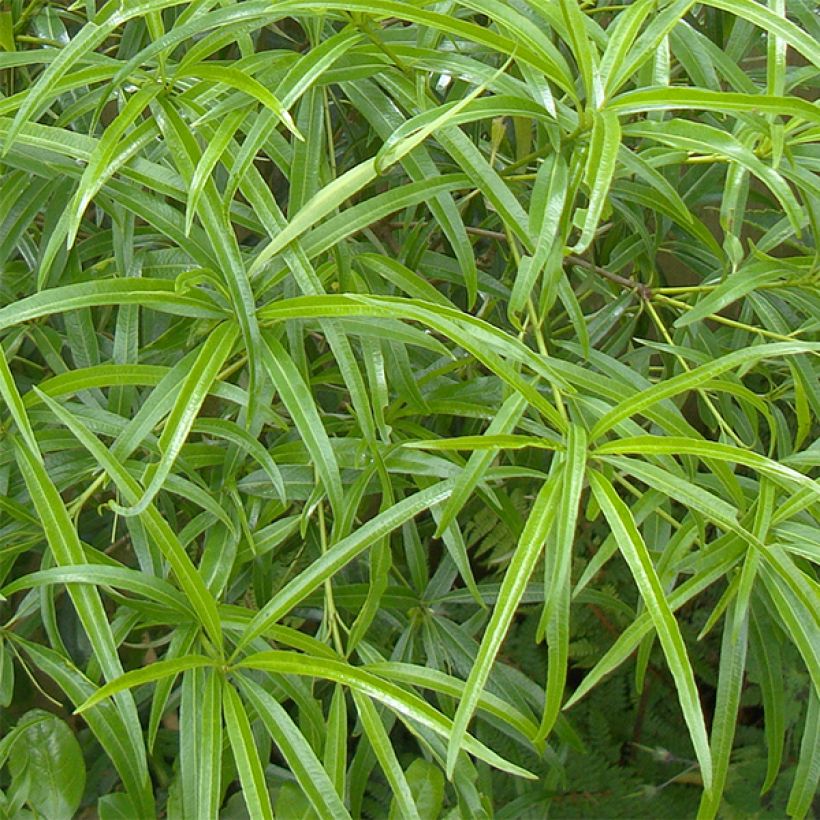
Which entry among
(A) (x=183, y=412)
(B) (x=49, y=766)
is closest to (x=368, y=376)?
(A) (x=183, y=412)

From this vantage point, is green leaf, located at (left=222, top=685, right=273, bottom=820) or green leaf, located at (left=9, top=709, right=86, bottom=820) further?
green leaf, located at (left=9, top=709, right=86, bottom=820)

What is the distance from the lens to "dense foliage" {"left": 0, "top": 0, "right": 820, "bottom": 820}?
54cm

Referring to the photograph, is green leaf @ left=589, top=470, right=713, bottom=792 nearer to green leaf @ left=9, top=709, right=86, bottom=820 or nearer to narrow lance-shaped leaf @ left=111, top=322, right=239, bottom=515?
narrow lance-shaped leaf @ left=111, top=322, right=239, bottom=515

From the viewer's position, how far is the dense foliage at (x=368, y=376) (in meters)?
0.54

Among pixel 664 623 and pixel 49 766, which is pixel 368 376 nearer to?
pixel 664 623

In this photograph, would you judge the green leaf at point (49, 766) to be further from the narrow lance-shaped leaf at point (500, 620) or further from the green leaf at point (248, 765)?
the narrow lance-shaped leaf at point (500, 620)

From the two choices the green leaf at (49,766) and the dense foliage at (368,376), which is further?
the green leaf at (49,766)

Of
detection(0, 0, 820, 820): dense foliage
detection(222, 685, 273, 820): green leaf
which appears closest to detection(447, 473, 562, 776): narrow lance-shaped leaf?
detection(0, 0, 820, 820): dense foliage

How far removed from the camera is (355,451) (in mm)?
696

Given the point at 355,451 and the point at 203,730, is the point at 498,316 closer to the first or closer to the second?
the point at 355,451

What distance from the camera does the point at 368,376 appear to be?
66 cm

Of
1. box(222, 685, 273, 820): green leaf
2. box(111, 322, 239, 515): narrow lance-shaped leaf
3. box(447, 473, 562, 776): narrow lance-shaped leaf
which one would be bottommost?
box(222, 685, 273, 820): green leaf

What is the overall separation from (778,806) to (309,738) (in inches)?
32.6

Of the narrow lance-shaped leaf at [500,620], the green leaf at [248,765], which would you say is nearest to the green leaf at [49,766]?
the green leaf at [248,765]
